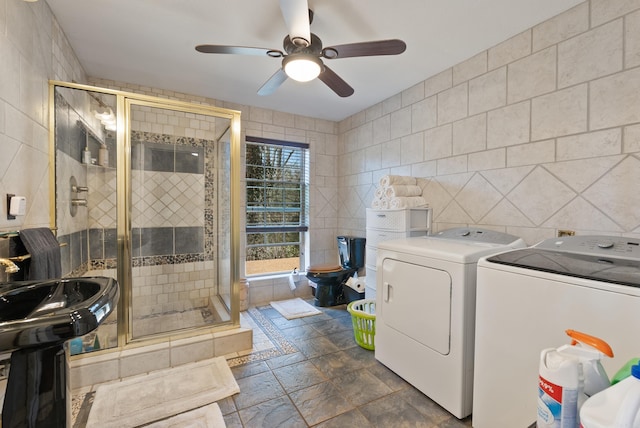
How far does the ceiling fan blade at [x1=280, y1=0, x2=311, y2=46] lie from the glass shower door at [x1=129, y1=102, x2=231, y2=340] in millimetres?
1136

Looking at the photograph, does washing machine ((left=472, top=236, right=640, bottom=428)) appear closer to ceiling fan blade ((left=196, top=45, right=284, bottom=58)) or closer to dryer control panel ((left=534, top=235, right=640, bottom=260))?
dryer control panel ((left=534, top=235, right=640, bottom=260))

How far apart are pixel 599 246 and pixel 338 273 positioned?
2.17 meters

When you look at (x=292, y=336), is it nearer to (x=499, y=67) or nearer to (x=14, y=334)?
(x=14, y=334)

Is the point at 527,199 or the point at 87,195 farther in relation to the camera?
the point at 87,195

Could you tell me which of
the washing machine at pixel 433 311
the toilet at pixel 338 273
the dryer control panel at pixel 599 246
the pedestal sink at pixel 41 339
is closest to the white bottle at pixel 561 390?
the washing machine at pixel 433 311

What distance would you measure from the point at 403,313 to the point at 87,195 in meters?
2.51

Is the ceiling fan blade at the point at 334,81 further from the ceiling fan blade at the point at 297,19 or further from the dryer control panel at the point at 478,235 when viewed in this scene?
the dryer control panel at the point at 478,235

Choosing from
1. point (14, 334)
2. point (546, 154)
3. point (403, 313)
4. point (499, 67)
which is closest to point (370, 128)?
point (499, 67)

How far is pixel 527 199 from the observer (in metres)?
1.88

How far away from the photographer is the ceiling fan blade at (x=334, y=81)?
191cm

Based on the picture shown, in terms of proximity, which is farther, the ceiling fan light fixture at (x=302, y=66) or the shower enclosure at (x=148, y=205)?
the shower enclosure at (x=148, y=205)

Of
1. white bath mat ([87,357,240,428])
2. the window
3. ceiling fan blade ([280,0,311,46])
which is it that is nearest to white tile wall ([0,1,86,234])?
white bath mat ([87,357,240,428])

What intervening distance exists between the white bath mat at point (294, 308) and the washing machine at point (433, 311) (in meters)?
1.09

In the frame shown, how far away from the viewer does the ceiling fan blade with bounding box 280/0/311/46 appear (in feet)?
4.40
